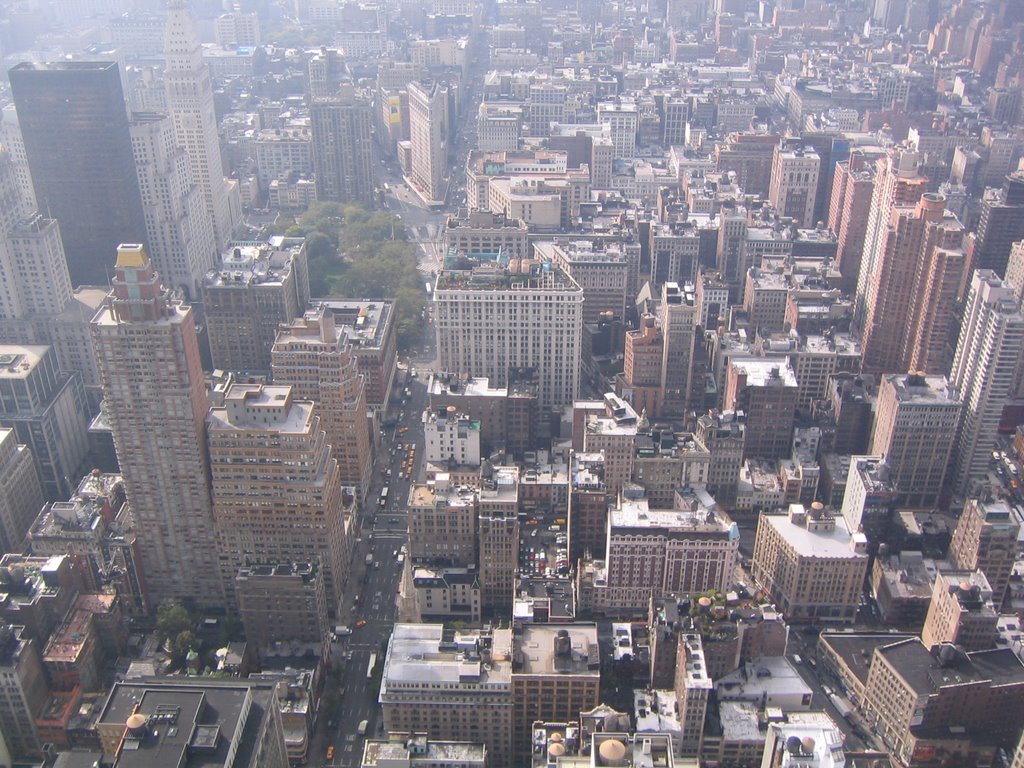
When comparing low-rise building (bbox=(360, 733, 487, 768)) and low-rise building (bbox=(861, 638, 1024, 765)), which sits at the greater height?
low-rise building (bbox=(360, 733, 487, 768))

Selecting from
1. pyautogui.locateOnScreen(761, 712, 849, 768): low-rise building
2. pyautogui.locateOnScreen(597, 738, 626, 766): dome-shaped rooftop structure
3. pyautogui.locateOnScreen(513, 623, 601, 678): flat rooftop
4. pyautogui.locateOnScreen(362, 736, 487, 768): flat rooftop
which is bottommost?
pyautogui.locateOnScreen(362, 736, 487, 768): flat rooftop

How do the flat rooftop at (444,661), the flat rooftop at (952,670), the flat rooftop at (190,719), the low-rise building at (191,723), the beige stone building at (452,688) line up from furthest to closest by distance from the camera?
the flat rooftop at (952,670), the beige stone building at (452,688), the flat rooftop at (444,661), the low-rise building at (191,723), the flat rooftop at (190,719)

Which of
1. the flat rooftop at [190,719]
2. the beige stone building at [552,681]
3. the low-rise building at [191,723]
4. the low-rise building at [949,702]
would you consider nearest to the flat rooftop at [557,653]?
the beige stone building at [552,681]

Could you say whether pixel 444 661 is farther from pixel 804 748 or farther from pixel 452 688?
pixel 804 748

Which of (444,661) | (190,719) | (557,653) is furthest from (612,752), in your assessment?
(190,719)

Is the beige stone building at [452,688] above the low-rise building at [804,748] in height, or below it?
below

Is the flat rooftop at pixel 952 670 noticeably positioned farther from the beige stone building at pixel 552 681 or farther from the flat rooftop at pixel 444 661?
the flat rooftop at pixel 444 661

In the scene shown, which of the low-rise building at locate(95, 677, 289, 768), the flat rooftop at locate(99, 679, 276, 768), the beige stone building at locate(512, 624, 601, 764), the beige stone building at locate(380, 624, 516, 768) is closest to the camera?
the flat rooftop at locate(99, 679, 276, 768)

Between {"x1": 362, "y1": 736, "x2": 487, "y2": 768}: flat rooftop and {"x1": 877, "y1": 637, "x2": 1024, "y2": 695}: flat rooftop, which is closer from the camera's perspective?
{"x1": 362, "y1": 736, "x2": 487, "y2": 768}: flat rooftop

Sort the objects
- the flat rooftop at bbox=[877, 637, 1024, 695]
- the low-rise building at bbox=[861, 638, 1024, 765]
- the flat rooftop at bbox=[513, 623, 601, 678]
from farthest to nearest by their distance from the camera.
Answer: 1. the flat rooftop at bbox=[877, 637, 1024, 695]
2. the low-rise building at bbox=[861, 638, 1024, 765]
3. the flat rooftop at bbox=[513, 623, 601, 678]

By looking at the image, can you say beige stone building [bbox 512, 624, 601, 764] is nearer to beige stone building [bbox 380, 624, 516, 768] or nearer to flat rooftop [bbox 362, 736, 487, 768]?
beige stone building [bbox 380, 624, 516, 768]

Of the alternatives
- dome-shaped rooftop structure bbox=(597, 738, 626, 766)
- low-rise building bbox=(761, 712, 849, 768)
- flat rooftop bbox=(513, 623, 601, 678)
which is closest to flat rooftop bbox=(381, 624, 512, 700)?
flat rooftop bbox=(513, 623, 601, 678)
